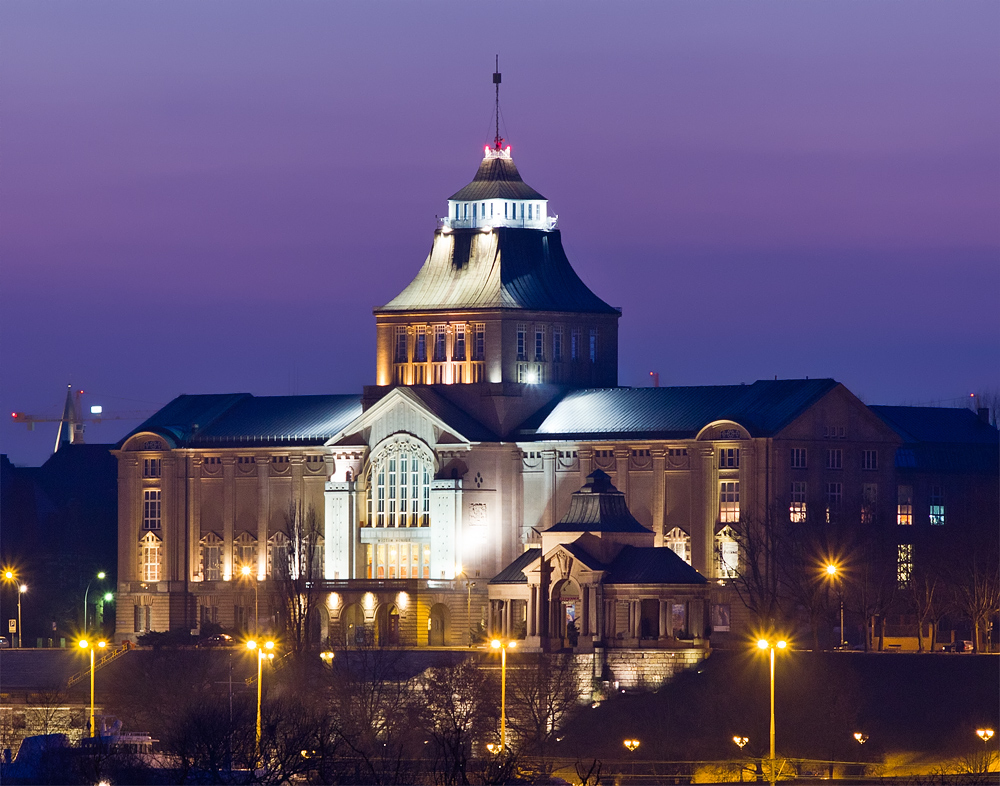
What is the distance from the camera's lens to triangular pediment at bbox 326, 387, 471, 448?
7726 inches

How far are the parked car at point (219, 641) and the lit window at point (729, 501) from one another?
26.9 metres

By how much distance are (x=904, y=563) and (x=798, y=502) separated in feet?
21.6

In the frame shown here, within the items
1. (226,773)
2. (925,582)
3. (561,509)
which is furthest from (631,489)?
(226,773)

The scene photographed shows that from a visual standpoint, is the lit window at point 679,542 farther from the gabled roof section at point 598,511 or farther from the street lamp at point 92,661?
the street lamp at point 92,661

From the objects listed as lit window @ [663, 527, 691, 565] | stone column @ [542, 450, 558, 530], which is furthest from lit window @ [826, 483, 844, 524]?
stone column @ [542, 450, 558, 530]

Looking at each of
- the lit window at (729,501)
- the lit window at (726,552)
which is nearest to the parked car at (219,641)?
the lit window at (726,552)

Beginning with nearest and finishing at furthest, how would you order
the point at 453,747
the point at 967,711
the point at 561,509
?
the point at 453,747 → the point at 967,711 → the point at 561,509

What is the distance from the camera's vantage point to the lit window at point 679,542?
189 metres

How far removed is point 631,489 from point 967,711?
3841 cm

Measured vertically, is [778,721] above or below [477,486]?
below

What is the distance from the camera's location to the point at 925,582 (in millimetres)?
182000

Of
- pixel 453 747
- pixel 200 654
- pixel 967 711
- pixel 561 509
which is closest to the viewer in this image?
pixel 453 747

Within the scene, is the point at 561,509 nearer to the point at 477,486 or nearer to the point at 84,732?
the point at 477,486

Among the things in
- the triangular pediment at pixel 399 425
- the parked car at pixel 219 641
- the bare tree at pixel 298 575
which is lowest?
the parked car at pixel 219 641
